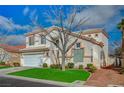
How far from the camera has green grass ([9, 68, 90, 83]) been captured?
10.9 m

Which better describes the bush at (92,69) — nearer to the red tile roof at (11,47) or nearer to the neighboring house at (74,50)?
the neighboring house at (74,50)

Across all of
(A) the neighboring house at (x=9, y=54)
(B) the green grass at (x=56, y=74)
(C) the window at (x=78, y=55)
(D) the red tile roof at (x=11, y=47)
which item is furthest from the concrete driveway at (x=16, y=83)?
(C) the window at (x=78, y=55)

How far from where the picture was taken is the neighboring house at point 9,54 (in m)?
11.4

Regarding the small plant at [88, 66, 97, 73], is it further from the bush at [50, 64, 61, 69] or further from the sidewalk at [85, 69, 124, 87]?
the bush at [50, 64, 61, 69]

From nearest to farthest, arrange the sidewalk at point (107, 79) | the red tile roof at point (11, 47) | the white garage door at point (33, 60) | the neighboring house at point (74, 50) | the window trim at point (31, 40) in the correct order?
the sidewalk at point (107, 79) < the neighboring house at point (74, 50) < the window trim at point (31, 40) < the red tile roof at point (11, 47) < the white garage door at point (33, 60)

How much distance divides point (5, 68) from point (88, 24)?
387 centimetres

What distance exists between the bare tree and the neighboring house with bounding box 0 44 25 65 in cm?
154

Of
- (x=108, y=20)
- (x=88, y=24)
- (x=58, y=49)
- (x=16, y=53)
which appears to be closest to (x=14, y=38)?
(x=16, y=53)

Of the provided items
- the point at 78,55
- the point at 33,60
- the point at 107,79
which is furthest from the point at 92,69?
the point at 33,60

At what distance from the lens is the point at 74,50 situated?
11234mm

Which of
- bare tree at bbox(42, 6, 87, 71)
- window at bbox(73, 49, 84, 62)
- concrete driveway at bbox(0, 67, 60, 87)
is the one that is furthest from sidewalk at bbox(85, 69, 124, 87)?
concrete driveway at bbox(0, 67, 60, 87)

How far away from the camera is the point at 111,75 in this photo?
1074cm

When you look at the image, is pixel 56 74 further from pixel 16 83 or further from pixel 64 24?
pixel 64 24

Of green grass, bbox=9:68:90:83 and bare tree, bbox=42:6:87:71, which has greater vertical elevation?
bare tree, bbox=42:6:87:71
